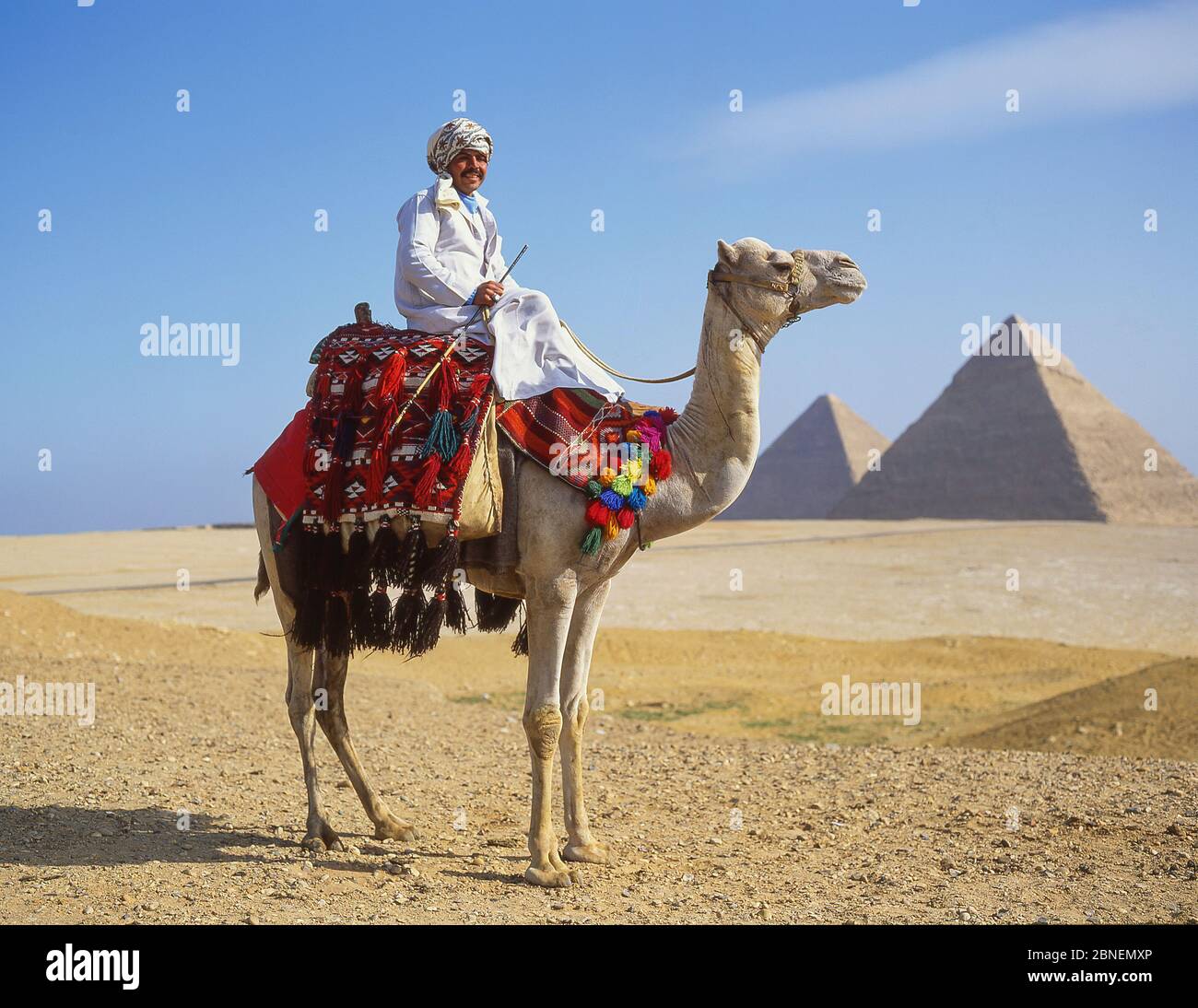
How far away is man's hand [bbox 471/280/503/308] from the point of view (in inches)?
268

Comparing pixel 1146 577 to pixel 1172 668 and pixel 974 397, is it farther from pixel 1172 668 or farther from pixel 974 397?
pixel 974 397

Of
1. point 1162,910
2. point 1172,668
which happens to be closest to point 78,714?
point 1162,910

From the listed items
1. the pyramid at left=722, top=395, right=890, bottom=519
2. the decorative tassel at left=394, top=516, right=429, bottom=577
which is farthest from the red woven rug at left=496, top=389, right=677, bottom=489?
the pyramid at left=722, top=395, right=890, bottom=519

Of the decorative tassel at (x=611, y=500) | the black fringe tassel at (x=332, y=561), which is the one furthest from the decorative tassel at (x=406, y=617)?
Result: the decorative tassel at (x=611, y=500)

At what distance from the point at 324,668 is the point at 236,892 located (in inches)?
70.3

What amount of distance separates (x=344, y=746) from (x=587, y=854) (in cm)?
169

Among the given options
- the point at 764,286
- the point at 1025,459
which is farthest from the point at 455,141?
the point at 1025,459

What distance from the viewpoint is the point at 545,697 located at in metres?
6.48

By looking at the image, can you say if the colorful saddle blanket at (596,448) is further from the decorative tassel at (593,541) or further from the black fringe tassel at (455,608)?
the black fringe tassel at (455,608)

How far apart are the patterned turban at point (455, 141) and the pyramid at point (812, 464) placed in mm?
143478

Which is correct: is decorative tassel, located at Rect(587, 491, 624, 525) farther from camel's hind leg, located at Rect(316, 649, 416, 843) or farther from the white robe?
camel's hind leg, located at Rect(316, 649, 416, 843)

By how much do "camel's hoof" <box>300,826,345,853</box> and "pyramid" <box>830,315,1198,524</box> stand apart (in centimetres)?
12237

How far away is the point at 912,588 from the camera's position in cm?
3697

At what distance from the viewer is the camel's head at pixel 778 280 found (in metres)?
6.55
